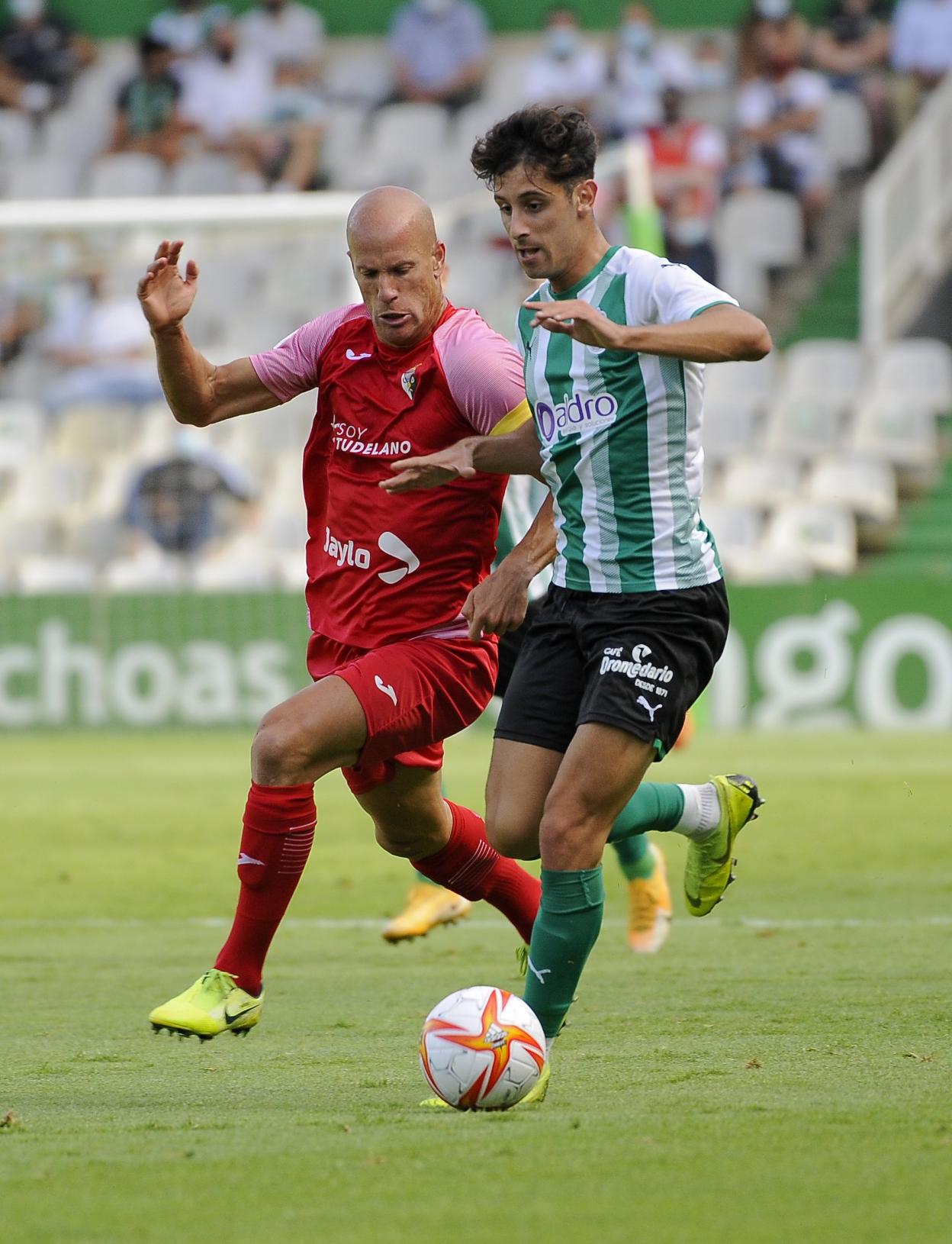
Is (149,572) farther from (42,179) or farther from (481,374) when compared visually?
(481,374)

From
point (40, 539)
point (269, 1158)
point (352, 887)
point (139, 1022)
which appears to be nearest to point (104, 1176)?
point (269, 1158)

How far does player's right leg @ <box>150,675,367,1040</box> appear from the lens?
5203 millimetres

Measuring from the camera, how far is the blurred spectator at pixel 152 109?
22531 millimetres

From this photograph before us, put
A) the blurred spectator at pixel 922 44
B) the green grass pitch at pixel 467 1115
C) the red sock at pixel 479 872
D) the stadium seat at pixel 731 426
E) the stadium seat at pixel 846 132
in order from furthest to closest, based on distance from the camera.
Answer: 1. the stadium seat at pixel 846 132
2. the blurred spectator at pixel 922 44
3. the stadium seat at pixel 731 426
4. the red sock at pixel 479 872
5. the green grass pitch at pixel 467 1115

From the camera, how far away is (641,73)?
2119 centimetres

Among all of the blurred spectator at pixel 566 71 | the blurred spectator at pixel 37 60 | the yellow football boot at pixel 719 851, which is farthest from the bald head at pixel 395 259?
the blurred spectator at pixel 37 60

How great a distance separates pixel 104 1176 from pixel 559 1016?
4.61 feet

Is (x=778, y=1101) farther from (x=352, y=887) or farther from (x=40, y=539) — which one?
(x=40, y=539)

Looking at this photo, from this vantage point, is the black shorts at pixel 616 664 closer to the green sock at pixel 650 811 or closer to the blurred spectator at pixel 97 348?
the green sock at pixel 650 811

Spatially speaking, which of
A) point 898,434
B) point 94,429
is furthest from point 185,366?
point 898,434

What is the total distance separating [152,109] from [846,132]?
7.55 meters

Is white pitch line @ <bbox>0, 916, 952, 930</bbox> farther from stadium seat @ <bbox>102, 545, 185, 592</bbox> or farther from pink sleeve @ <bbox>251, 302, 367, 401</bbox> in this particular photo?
stadium seat @ <bbox>102, 545, 185, 592</bbox>

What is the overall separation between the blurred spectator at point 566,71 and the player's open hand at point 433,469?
16.8m

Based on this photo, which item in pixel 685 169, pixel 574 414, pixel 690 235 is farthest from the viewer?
pixel 685 169
